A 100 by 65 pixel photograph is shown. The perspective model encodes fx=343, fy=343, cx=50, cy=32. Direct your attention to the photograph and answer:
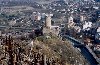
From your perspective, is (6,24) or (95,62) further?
(6,24)

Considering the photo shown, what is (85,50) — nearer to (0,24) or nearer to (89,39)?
(89,39)

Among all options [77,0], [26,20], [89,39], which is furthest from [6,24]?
[77,0]

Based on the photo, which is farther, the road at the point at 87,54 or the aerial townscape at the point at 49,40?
the road at the point at 87,54

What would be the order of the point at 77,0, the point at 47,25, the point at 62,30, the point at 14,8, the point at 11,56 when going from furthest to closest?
1. the point at 77,0
2. the point at 14,8
3. the point at 62,30
4. the point at 47,25
5. the point at 11,56

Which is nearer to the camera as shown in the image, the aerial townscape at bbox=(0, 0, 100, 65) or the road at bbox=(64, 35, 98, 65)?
the aerial townscape at bbox=(0, 0, 100, 65)

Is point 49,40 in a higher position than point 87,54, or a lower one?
higher

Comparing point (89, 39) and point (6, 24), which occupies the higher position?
point (89, 39)

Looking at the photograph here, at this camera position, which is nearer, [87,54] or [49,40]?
[49,40]

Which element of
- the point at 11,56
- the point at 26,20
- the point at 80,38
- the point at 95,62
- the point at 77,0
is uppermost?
the point at 11,56
